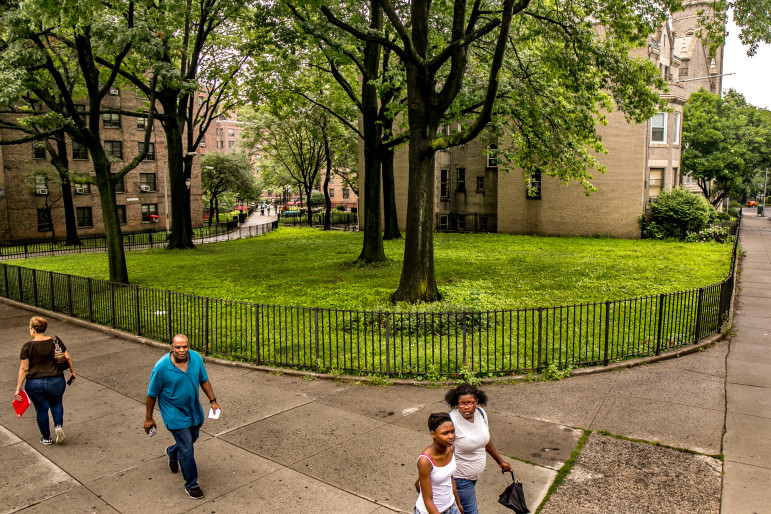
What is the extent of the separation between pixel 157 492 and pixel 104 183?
48.4 feet

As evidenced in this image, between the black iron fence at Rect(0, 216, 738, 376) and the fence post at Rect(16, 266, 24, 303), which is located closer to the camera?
the black iron fence at Rect(0, 216, 738, 376)

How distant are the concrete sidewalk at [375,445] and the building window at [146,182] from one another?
130 feet

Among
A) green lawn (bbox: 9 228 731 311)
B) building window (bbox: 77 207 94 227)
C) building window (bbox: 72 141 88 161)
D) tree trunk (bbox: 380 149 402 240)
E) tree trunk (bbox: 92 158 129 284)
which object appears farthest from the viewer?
building window (bbox: 77 207 94 227)

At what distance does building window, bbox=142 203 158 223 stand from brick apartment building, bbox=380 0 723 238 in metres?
22.3

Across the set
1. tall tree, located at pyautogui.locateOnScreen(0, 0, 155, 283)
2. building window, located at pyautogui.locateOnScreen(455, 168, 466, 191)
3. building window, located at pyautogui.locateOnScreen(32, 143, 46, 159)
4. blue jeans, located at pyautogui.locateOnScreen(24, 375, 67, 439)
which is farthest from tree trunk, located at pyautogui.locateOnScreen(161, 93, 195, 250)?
→ blue jeans, located at pyautogui.locateOnScreen(24, 375, 67, 439)

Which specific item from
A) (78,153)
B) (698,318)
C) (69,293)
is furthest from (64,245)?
(698,318)

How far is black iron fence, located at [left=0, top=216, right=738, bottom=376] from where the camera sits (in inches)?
385

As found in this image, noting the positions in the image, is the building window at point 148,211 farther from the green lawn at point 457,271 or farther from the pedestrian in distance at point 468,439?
the pedestrian in distance at point 468,439

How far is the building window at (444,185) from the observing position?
38906 millimetres

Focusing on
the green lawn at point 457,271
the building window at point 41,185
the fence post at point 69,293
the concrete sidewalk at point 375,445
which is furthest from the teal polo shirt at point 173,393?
the building window at point 41,185

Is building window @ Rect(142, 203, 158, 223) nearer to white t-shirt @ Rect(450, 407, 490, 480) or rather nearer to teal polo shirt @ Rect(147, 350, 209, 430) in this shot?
teal polo shirt @ Rect(147, 350, 209, 430)

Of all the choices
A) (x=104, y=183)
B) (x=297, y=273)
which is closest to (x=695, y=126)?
(x=297, y=273)

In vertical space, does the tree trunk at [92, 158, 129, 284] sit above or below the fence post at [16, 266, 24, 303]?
above

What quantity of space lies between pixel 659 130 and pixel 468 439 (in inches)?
1337
